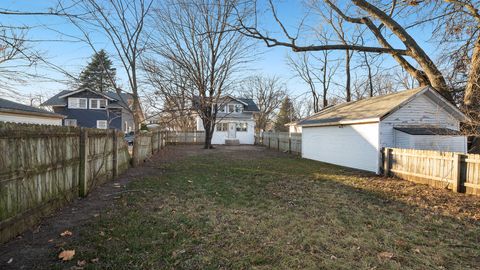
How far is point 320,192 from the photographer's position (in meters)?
7.65

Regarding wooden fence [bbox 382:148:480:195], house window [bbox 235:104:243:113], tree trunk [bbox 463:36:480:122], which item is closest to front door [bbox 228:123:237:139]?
house window [bbox 235:104:243:113]

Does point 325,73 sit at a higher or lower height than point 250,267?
higher

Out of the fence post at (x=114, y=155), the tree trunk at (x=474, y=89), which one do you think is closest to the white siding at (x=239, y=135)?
the tree trunk at (x=474, y=89)

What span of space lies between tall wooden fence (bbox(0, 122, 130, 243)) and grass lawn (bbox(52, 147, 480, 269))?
77 centimetres

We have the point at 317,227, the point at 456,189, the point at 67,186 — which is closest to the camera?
the point at 317,227

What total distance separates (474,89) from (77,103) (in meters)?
33.5

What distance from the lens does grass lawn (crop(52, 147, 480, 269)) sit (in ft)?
11.3

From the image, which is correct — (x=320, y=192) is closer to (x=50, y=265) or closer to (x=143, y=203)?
(x=143, y=203)

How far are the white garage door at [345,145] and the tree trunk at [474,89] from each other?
11.5 ft

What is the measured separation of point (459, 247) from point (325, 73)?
30.8 metres

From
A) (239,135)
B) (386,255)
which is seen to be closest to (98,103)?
(239,135)

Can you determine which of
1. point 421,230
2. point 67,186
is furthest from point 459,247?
point 67,186

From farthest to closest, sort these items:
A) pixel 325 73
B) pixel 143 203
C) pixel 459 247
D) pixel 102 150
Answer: pixel 325 73 < pixel 102 150 < pixel 143 203 < pixel 459 247

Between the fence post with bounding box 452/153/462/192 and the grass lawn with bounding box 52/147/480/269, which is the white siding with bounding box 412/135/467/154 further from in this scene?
the grass lawn with bounding box 52/147/480/269
